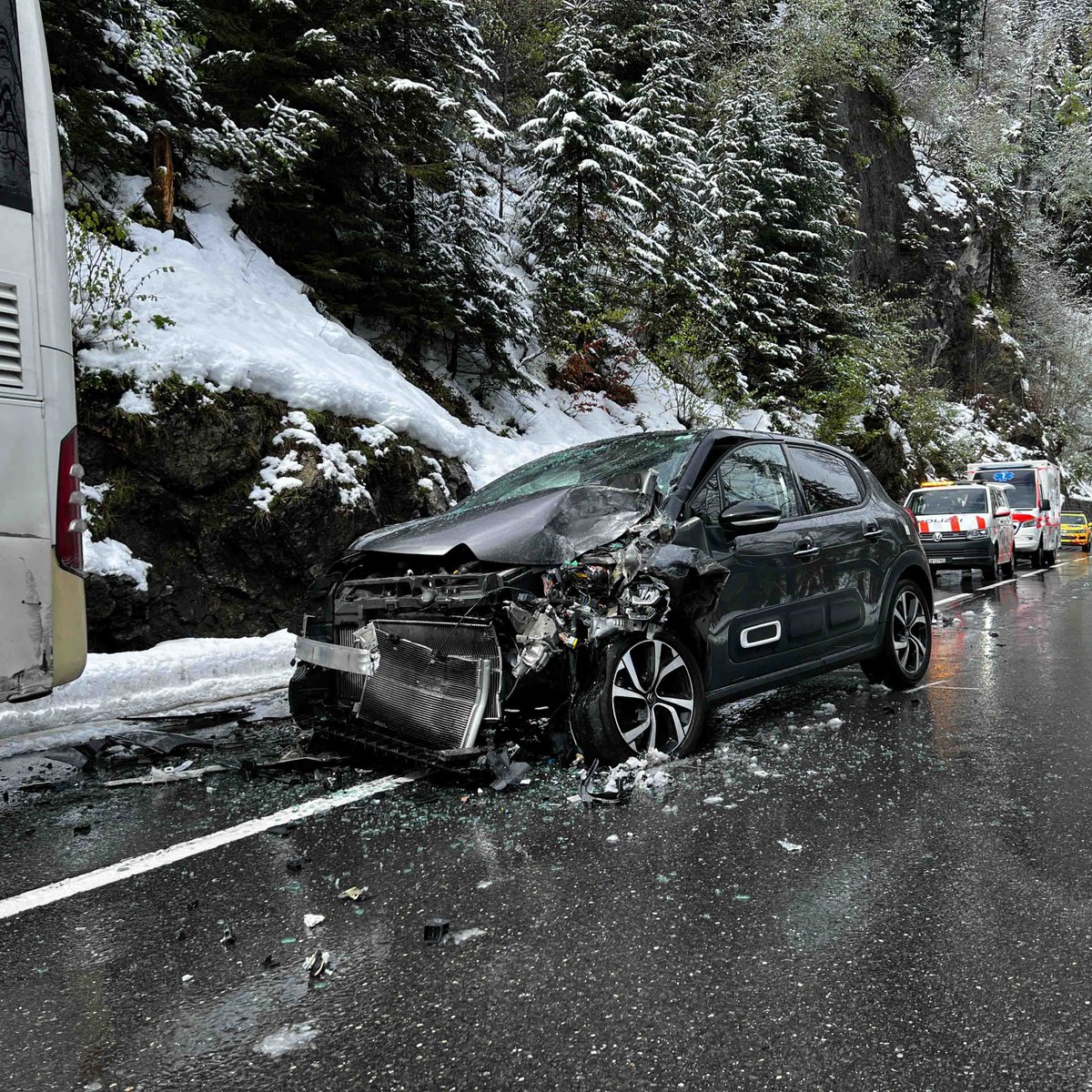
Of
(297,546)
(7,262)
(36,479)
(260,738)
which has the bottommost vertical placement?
(260,738)

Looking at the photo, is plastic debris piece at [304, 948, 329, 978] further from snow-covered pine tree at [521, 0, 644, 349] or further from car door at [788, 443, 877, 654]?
snow-covered pine tree at [521, 0, 644, 349]

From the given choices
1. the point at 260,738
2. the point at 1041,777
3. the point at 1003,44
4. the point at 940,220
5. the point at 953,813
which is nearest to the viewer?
the point at 953,813

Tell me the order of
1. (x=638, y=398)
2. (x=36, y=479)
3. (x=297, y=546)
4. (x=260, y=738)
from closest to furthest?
(x=36, y=479) → (x=260, y=738) → (x=297, y=546) → (x=638, y=398)

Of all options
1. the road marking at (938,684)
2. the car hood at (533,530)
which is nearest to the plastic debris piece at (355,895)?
the car hood at (533,530)

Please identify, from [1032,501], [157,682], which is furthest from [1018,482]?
[157,682]

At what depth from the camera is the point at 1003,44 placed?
64438 millimetres

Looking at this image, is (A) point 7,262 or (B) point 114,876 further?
(A) point 7,262

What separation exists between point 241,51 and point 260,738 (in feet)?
34.5

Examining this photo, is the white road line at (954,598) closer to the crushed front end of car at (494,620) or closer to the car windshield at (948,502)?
the car windshield at (948,502)

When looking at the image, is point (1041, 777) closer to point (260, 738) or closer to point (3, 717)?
point (260, 738)

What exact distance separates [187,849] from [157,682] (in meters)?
3.06

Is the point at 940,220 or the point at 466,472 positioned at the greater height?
the point at 940,220

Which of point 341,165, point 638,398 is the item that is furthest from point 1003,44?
point 341,165

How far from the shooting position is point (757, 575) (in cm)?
522
